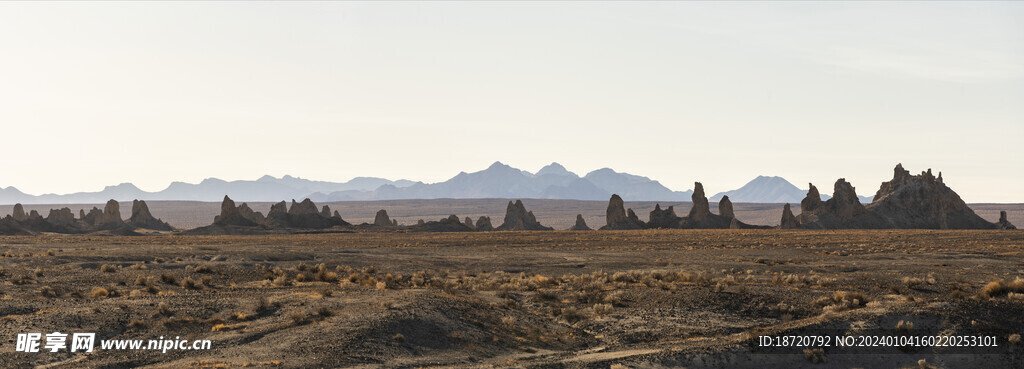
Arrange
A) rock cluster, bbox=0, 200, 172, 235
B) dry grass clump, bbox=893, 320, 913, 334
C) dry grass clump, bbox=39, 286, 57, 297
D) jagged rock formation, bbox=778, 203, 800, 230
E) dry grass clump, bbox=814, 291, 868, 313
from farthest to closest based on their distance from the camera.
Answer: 1. jagged rock formation, bbox=778, 203, 800, 230
2. rock cluster, bbox=0, 200, 172, 235
3. dry grass clump, bbox=39, 286, 57, 297
4. dry grass clump, bbox=814, 291, 868, 313
5. dry grass clump, bbox=893, 320, 913, 334

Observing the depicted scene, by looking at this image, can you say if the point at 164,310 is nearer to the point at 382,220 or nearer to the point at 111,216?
the point at 382,220

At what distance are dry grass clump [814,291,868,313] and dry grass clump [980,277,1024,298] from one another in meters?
3.72

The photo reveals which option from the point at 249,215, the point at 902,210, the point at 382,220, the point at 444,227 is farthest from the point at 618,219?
the point at 249,215

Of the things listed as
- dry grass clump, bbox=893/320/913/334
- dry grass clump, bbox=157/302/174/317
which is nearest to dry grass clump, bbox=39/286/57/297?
dry grass clump, bbox=157/302/174/317

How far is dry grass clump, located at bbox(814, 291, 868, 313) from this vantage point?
73.4 ft

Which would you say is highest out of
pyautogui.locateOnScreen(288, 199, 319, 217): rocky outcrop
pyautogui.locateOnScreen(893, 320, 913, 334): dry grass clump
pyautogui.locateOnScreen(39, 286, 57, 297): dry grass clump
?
pyautogui.locateOnScreen(288, 199, 319, 217): rocky outcrop

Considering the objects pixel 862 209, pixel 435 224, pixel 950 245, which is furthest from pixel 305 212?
pixel 950 245

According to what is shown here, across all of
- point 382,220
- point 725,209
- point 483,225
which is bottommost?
point 483,225

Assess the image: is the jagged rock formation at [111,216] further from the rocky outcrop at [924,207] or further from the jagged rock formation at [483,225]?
the rocky outcrop at [924,207]

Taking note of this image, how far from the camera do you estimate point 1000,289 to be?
2423 centimetres

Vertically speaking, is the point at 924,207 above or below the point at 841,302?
above

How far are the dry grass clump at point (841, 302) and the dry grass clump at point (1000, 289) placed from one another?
12.2 ft

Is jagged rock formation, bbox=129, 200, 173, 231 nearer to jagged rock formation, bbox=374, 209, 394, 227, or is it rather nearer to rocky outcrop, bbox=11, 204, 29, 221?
rocky outcrop, bbox=11, 204, 29, 221

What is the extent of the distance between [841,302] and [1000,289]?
564 cm
